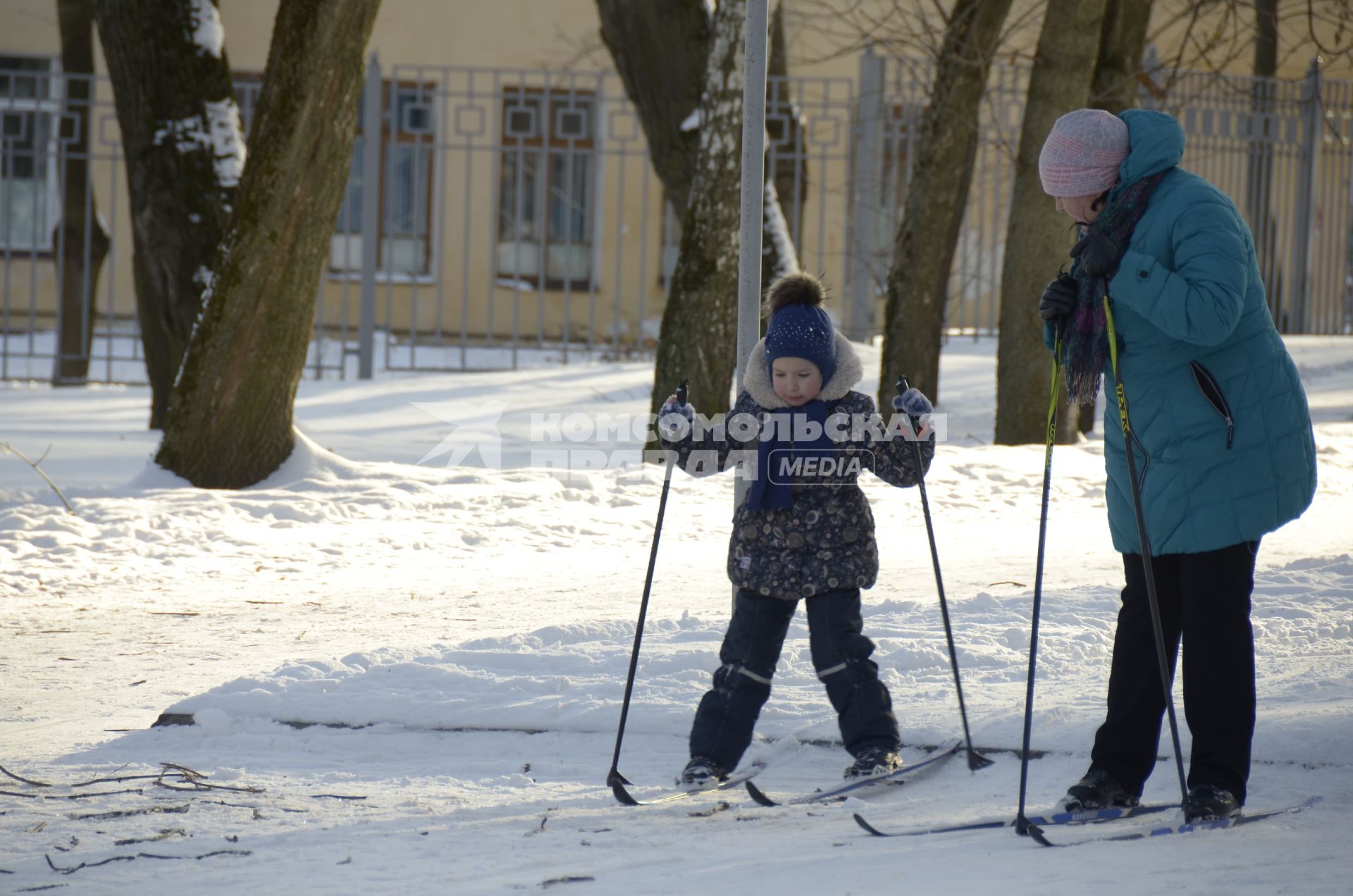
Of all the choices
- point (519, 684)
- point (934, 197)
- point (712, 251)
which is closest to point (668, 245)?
point (934, 197)

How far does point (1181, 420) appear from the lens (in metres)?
3.12

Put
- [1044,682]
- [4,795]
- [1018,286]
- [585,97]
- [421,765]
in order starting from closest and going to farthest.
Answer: [4,795] < [421,765] < [1044,682] < [1018,286] < [585,97]

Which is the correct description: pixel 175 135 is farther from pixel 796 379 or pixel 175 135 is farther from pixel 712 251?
pixel 796 379

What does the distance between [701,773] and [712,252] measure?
17.8 feet

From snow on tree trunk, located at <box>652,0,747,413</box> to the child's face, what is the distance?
4.84 metres

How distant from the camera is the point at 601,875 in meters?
2.93

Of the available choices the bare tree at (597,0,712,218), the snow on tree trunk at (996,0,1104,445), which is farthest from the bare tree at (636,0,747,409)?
the snow on tree trunk at (996,0,1104,445)

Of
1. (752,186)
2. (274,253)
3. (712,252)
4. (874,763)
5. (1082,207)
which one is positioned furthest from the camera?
(712,252)

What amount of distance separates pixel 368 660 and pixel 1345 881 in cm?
298

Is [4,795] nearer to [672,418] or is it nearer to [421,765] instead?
[421,765]

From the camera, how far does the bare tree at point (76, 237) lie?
13250mm

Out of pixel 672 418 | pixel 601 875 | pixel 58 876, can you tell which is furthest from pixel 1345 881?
pixel 58 876

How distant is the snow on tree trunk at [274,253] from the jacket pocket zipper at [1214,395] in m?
5.66

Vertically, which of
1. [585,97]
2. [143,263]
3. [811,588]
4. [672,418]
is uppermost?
[585,97]
